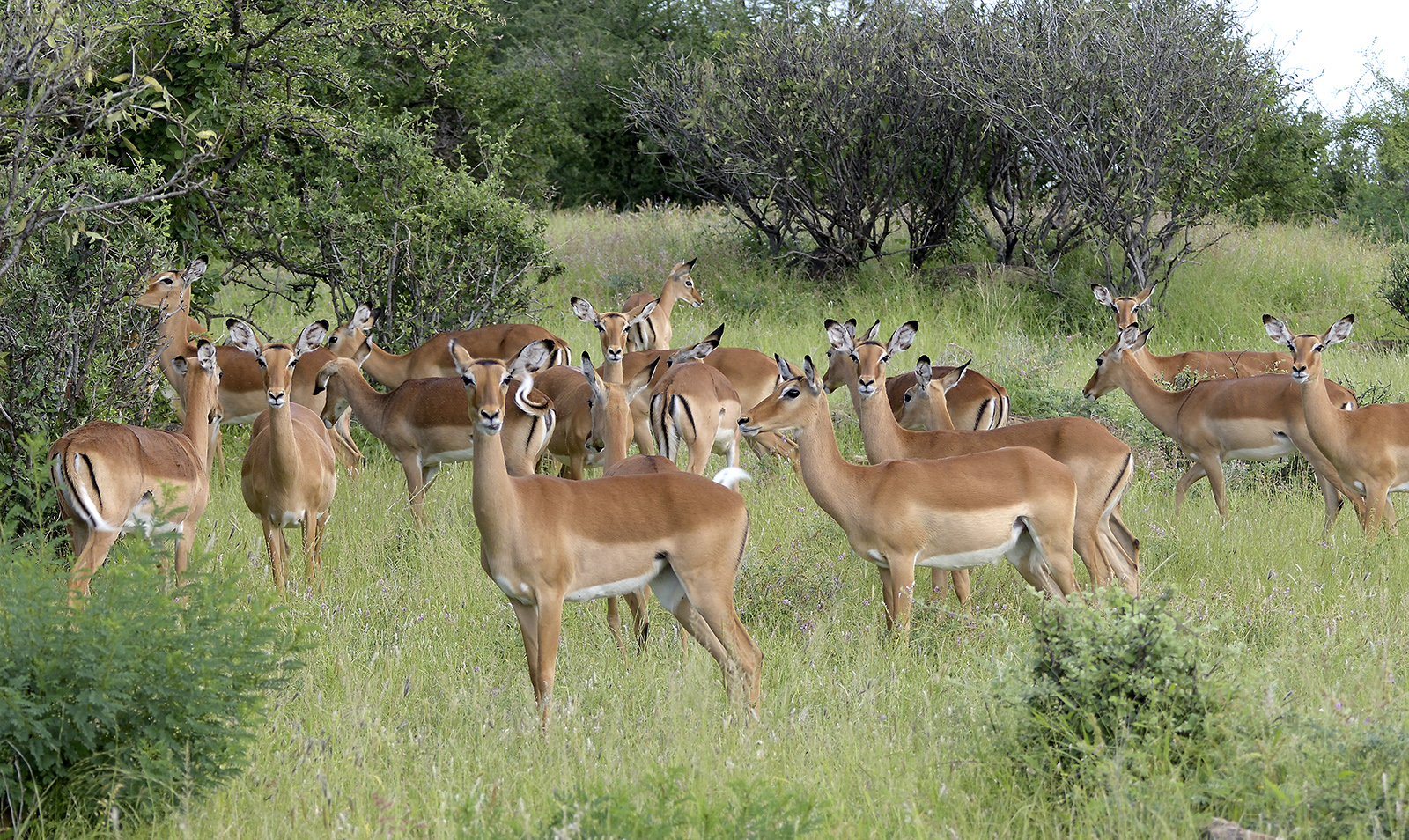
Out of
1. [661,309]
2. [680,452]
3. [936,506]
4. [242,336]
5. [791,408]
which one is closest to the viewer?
[936,506]

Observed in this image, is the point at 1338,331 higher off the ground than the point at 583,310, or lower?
higher

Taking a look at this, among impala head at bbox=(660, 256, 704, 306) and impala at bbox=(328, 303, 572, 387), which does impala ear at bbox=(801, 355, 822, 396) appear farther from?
impala head at bbox=(660, 256, 704, 306)

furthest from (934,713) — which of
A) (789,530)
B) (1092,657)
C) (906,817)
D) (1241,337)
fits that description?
(1241,337)

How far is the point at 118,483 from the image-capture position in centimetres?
545

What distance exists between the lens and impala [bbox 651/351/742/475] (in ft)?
25.5

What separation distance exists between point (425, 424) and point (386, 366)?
1878mm

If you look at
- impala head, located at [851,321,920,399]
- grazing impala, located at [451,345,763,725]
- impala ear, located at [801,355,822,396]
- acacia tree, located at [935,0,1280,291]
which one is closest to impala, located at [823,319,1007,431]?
impala head, located at [851,321,920,399]

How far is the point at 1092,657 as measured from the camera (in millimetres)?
3830

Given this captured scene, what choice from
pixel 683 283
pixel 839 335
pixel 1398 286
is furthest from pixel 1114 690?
pixel 1398 286

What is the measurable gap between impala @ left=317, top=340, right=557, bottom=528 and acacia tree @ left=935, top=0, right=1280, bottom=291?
7.60 meters

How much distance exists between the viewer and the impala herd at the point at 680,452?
4.68 m

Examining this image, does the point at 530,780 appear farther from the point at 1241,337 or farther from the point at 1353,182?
the point at 1353,182

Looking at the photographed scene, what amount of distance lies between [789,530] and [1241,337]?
7.90 meters

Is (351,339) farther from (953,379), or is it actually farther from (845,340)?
(953,379)
